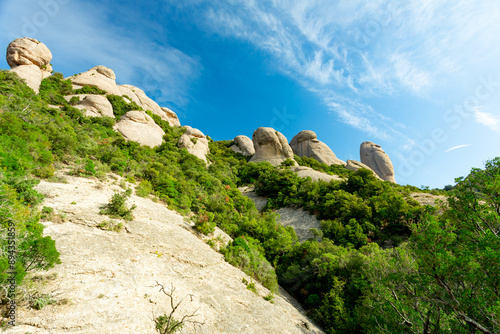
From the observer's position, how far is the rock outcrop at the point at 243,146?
5284 centimetres

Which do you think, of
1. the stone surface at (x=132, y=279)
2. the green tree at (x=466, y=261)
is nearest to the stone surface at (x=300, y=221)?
the stone surface at (x=132, y=279)

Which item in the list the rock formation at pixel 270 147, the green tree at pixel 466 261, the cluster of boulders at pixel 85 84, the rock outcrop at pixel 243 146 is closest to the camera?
the green tree at pixel 466 261

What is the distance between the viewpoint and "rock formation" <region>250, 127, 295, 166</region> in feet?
143

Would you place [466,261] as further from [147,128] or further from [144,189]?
[147,128]

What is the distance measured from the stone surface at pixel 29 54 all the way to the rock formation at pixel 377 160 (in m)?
66.9

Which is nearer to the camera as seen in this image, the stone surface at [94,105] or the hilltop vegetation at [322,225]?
the hilltop vegetation at [322,225]

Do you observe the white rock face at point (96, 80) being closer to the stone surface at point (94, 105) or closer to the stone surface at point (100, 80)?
the stone surface at point (100, 80)

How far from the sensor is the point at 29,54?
30406 millimetres

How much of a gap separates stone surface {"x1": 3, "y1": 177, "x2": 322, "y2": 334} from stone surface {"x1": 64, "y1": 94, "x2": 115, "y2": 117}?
60.2 ft

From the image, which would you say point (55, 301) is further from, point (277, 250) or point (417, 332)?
point (277, 250)

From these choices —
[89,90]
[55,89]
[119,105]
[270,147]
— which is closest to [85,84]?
[89,90]

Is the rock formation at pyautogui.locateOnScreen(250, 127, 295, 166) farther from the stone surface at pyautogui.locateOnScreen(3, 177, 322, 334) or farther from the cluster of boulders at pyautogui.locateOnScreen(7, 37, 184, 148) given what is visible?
the stone surface at pyautogui.locateOnScreen(3, 177, 322, 334)

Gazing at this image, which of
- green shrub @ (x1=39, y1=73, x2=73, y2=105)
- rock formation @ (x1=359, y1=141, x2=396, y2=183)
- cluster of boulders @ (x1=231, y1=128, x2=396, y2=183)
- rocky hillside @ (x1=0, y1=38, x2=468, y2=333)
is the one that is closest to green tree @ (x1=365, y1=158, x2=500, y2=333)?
rocky hillside @ (x1=0, y1=38, x2=468, y2=333)

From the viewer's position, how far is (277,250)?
18859 millimetres
